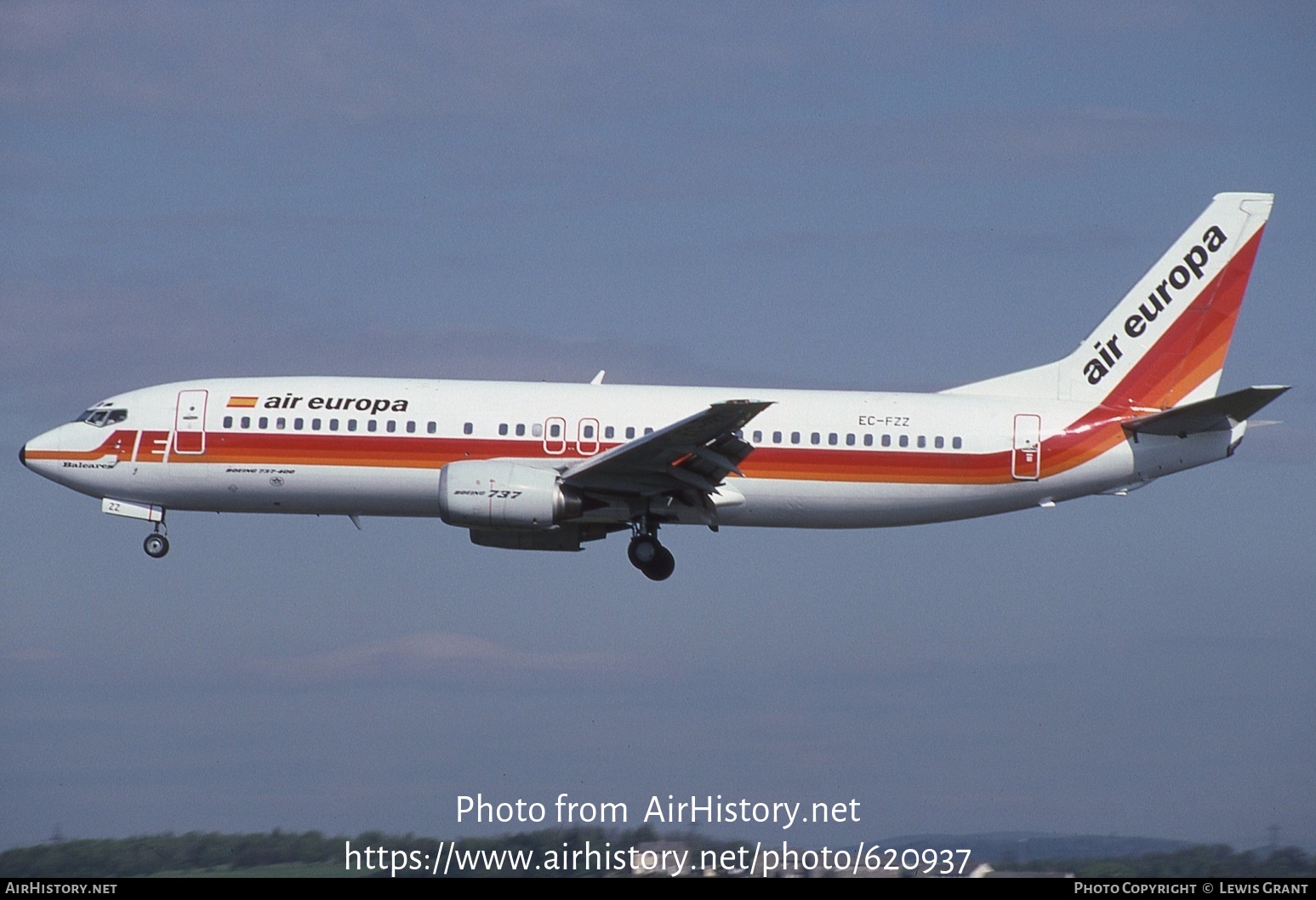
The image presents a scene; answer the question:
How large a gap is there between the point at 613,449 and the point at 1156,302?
14708 millimetres

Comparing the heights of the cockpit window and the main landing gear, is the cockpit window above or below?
above

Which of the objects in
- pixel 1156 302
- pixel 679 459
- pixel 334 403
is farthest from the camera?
pixel 1156 302

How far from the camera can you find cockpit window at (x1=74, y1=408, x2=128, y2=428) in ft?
141

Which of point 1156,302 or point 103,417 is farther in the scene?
point 1156,302

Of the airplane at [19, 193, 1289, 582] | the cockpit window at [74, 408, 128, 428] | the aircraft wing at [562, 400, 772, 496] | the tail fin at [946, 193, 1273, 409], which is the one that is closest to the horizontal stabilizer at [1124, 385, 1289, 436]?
the airplane at [19, 193, 1289, 582]

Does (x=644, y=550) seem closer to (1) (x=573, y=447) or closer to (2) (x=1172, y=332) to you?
(1) (x=573, y=447)

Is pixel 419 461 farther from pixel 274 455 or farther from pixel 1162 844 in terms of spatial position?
pixel 1162 844

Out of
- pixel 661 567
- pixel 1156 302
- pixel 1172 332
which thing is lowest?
pixel 661 567

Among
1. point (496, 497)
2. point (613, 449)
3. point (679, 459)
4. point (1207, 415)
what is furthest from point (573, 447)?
point (1207, 415)

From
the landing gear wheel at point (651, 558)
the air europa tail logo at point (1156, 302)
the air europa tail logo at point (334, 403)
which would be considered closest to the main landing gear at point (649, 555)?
the landing gear wheel at point (651, 558)

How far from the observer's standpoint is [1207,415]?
41.2 metres

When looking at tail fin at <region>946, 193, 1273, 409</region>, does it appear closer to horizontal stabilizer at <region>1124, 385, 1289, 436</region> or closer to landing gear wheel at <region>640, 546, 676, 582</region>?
horizontal stabilizer at <region>1124, 385, 1289, 436</region>

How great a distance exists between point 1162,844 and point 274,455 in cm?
2267

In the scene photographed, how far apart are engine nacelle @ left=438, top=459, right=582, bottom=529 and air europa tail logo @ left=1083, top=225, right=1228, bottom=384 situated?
14.1 meters
